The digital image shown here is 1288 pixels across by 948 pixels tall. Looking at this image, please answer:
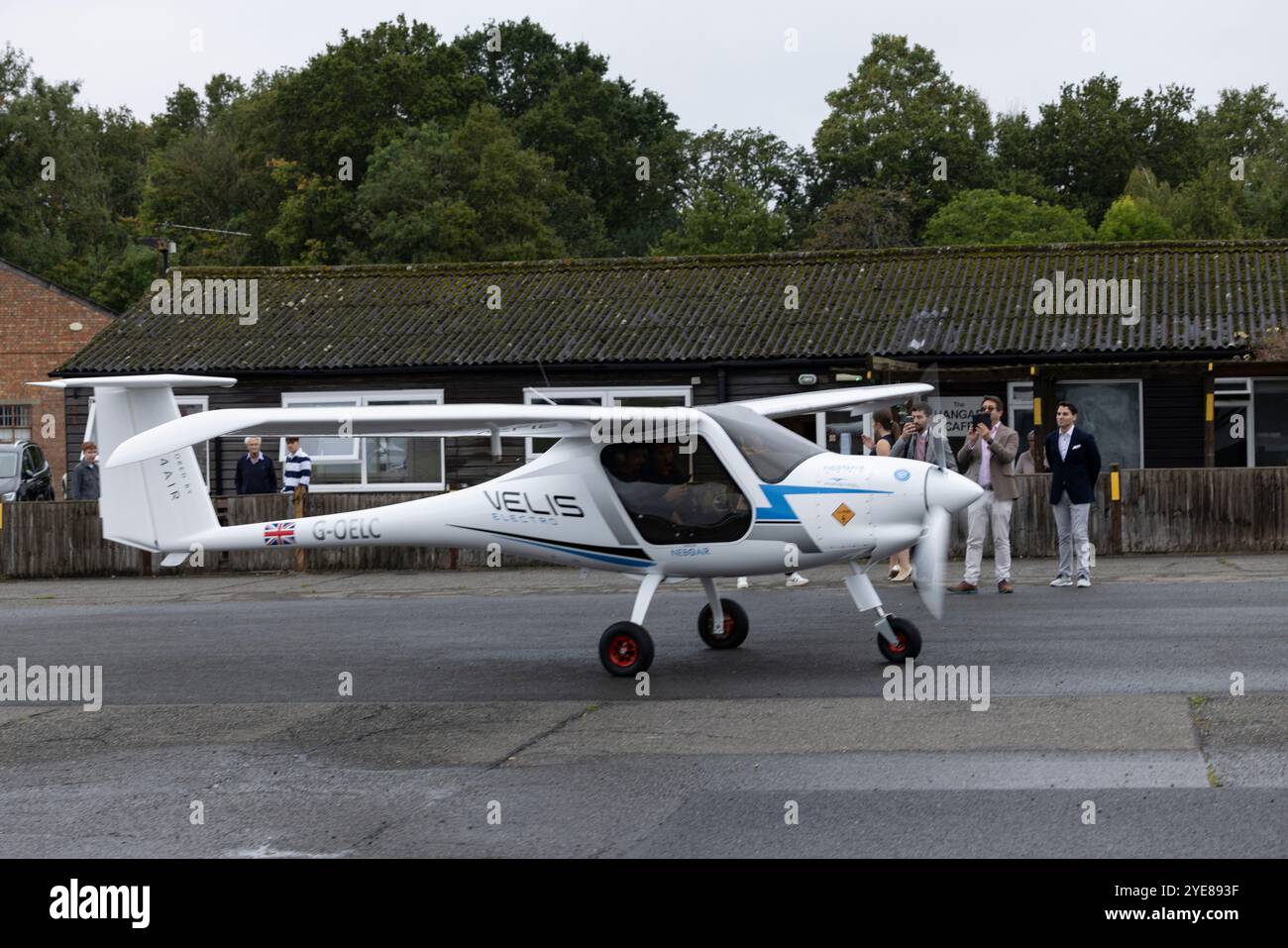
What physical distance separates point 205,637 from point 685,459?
20.2 feet

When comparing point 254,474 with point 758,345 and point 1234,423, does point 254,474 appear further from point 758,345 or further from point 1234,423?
point 1234,423

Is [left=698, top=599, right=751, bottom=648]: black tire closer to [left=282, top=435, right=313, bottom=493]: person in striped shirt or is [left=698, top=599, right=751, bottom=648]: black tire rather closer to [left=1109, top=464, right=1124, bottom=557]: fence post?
[left=1109, top=464, right=1124, bottom=557]: fence post

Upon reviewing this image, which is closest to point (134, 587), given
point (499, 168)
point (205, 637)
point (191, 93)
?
point (205, 637)

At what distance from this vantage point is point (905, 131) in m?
75.9

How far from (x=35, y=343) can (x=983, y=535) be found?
118 ft

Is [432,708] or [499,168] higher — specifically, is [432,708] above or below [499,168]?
below

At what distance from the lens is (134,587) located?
22.3 metres

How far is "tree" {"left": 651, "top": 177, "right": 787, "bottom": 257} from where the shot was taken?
68.4m

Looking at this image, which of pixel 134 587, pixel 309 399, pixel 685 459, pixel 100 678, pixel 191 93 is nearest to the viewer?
pixel 685 459

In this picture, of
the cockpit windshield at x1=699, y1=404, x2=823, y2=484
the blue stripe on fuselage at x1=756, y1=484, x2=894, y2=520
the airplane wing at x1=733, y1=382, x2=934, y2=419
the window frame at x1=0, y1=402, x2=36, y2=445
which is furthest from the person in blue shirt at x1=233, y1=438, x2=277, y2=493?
the window frame at x1=0, y1=402, x2=36, y2=445

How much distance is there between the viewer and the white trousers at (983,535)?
56.9ft

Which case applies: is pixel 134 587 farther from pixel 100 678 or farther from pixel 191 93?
pixel 191 93

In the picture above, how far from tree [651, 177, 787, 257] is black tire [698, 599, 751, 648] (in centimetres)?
5457

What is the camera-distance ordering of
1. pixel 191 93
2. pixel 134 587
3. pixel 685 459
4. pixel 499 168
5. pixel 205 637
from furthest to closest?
pixel 191 93
pixel 499 168
pixel 134 587
pixel 205 637
pixel 685 459
